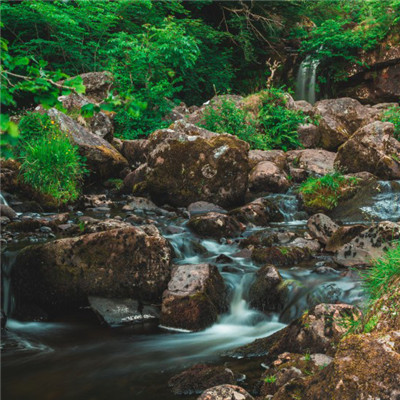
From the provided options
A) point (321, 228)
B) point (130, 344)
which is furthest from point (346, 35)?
point (130, 344)

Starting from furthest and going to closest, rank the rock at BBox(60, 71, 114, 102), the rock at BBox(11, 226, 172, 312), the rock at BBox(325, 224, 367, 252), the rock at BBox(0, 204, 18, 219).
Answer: the rock at BBox(60, 71, 114, 102)
the rock at BBox(0, 204, 18, 219)
the rock at BBox(325, 224, 367, 252)
the rock at BBox(11, 226, 172, 312)

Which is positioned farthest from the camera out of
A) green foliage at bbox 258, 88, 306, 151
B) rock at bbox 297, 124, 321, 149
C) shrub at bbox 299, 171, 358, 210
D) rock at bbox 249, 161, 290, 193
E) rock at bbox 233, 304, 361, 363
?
rock at bbox 297, 124, 321, 149

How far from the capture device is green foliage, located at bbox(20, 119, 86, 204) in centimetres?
894

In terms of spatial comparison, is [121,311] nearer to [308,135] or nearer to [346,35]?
[308,135]

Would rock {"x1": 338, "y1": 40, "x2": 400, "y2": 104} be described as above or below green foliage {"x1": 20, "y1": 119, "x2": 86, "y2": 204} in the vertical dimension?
above

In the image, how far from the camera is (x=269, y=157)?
40.1 ft

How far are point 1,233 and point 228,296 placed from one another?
3.71 m

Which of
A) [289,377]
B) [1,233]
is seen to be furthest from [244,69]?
[289,377]

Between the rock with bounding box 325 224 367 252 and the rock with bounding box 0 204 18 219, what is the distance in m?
5.38

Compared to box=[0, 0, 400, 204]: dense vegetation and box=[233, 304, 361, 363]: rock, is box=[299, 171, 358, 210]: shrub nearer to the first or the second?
box=[0, 0, 400, 204]: dense vegetation

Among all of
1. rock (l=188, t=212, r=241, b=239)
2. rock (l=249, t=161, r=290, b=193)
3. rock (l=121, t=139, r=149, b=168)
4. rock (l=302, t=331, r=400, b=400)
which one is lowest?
rock (l=302, t=331, r=400, b=400)

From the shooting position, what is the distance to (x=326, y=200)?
9.62m

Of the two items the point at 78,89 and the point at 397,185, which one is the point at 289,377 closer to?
the point at 78,89

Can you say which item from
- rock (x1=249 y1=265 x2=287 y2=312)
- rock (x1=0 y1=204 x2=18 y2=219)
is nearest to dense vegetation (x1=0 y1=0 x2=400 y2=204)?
rock (x1=0 y1=204 x2=18 y2=219)
